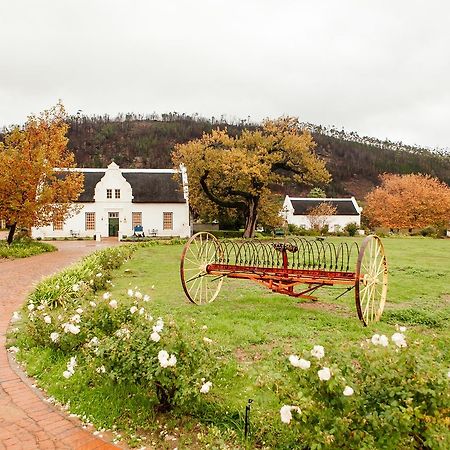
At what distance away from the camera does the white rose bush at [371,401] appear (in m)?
3.29

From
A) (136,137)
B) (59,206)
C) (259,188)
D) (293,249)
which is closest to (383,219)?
(259,188)

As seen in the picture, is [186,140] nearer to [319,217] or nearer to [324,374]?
[319,217]

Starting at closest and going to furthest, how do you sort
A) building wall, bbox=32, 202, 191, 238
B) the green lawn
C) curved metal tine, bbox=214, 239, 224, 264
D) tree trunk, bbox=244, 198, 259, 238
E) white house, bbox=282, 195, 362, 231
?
1. the green lawn
2. curved metal tine, bbox=214, 239, 224, 264
3. tree trunk, bbox=244, 198, 259, 238
4. building wall, bbox=32, 202, 191, 238
5. white house, bbox=282, 195, 362, 231

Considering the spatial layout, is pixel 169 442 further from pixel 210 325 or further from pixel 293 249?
pixel 293 249

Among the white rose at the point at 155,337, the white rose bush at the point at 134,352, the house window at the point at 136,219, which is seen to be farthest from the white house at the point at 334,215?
the white rose at the point at 155,337

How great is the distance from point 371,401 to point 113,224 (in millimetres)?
38915

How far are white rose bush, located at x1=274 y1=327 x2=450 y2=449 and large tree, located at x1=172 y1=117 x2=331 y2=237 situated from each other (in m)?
25.7

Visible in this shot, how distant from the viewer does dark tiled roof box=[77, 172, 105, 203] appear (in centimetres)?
3994

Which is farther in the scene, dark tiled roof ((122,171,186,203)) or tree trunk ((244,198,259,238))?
dark tiled roof ((122,171,186,203))

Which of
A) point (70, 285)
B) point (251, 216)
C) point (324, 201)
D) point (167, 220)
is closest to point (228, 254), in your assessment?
point (70, 285)

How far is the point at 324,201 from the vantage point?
58.1m

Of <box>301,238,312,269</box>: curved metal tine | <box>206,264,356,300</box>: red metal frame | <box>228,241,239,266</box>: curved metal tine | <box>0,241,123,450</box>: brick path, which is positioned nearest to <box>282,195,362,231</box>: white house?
<box>228,241,239,266</box>: curved metal tine

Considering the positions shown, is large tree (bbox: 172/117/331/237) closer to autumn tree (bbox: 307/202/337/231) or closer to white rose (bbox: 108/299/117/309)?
autumn tree (bbox: 307/202/337/231)

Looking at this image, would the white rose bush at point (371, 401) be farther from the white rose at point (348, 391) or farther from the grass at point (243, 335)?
the grass at point (243, 335)
